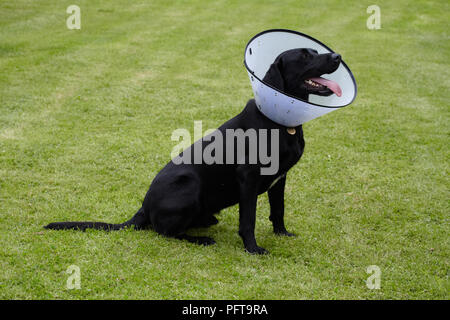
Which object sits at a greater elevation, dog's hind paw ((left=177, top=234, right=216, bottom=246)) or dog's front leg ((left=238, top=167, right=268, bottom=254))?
dog's front leg ((left=238, top=167, right=268, bottom=254))

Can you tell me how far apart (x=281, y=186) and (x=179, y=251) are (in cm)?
104

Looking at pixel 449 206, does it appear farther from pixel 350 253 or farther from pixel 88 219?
pixel 88 219

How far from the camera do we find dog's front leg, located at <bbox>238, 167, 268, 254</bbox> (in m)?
3.87

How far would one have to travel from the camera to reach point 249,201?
3908 millimetres

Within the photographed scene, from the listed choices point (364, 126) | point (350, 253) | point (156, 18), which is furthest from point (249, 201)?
point (156, 18)

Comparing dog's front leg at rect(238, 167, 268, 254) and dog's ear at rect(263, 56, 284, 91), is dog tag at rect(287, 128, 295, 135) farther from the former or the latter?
dog's front leg at rect(238, 167, 268, 254)

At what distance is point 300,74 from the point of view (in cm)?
372

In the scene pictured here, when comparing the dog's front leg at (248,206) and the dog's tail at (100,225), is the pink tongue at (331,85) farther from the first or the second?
the dog's tail at (100,225)
